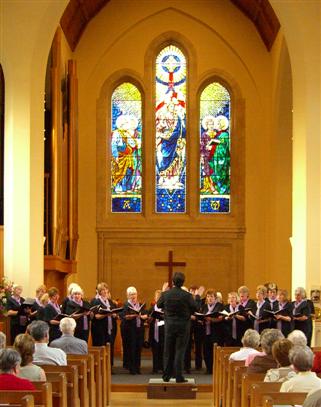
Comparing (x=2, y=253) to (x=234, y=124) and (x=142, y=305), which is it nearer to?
(x=142, y=305)

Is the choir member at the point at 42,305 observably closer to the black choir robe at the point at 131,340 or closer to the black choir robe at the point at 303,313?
the black choir robe at the point at 131,340

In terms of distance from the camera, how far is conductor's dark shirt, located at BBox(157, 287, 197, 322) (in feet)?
43.7

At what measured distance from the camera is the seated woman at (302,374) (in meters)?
7.38

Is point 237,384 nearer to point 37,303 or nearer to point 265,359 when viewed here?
point 265,359

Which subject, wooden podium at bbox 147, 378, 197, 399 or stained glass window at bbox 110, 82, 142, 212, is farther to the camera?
stained glass window at bbox 110, 82, 142, 212

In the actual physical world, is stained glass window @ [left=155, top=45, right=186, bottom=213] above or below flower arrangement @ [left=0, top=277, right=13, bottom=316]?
above

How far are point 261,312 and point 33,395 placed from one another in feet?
28.1

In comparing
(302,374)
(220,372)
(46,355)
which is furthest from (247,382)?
(220,372)

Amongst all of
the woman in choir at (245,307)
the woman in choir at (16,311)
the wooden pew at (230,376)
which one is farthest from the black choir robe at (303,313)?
the wooden pew at (230,376)

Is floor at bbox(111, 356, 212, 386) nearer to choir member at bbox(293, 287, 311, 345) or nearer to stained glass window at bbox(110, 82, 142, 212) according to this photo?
choir member at bbox(293, 287, 311, 345)

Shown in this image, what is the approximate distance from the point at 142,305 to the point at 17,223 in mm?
2381

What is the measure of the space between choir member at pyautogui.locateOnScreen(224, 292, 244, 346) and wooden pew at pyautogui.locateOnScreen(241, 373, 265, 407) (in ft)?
21.0

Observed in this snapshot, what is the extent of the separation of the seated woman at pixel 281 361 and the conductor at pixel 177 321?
189 inches

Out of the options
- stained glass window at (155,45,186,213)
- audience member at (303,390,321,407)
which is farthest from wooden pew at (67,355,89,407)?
stained glass window at (155,45,186,213)
